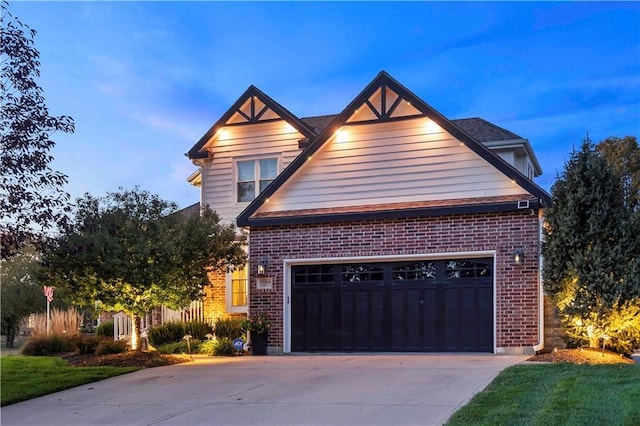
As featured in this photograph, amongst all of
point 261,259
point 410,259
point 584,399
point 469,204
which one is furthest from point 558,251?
point 261,259

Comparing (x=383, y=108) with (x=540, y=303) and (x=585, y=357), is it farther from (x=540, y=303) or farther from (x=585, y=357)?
(x=585, y=357)

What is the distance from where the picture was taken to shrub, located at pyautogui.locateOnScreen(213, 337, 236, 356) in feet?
52.1

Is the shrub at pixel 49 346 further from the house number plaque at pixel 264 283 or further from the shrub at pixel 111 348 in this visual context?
the house number plaque at pixel 264 283

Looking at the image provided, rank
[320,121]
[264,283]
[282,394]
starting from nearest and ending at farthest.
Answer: [282,394], [264,283], [320,121]

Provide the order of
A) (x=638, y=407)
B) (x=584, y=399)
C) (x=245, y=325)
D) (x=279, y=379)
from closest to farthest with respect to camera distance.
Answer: (x=638, y=407), (x=584, y=399), (x=279, y=379), (x=245, y=325)

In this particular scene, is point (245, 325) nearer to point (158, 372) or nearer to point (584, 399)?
point (158, 372)

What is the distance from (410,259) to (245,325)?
4289 millimetres

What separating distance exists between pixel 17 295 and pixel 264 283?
72.4 ft

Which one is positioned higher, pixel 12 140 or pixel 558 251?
pixel 12 140

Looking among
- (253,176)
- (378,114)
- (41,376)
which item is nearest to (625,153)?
(378,114)

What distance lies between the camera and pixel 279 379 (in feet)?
35.9

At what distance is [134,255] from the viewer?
44.1 feet

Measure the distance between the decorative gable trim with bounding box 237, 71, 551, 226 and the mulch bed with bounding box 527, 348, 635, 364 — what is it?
4.44 meters

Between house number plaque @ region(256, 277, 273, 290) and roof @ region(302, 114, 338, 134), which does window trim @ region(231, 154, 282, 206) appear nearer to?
roof @ region(302, 114, 338, 134)
